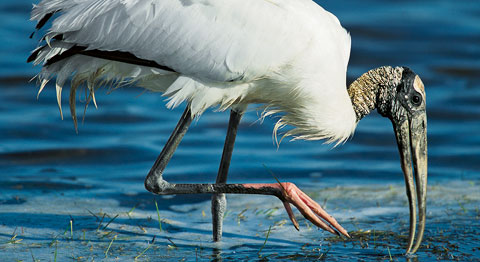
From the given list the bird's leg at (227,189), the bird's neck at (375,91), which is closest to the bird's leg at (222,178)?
the bird's leg at (227,189)

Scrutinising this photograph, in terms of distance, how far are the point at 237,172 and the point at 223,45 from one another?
3264 millimetres

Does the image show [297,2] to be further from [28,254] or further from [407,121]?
[28,254]

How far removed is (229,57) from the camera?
453 centimetres

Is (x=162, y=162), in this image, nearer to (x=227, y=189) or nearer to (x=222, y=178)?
(x=227, y=189)

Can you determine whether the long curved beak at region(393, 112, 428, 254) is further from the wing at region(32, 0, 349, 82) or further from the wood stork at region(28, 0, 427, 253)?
the wing at region(32, 0, 349, 82)

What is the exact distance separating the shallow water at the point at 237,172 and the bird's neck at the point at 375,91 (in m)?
0.82

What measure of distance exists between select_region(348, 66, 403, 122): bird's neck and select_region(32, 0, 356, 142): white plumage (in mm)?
267

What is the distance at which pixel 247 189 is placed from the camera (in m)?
4.79

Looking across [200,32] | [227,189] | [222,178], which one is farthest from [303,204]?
[200,32]

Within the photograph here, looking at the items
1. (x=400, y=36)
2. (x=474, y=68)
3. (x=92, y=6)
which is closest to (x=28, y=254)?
(x=92, y=6)

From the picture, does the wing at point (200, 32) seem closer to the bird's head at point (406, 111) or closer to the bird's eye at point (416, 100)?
the bird's head at point (406, 111)

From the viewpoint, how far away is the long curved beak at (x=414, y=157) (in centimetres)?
484

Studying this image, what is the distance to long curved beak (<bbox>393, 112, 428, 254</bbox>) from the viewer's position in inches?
191

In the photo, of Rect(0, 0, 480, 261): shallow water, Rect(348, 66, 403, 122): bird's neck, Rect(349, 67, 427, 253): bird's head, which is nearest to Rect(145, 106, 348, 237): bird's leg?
Rect(0, 0, 480, 261): shallow water
